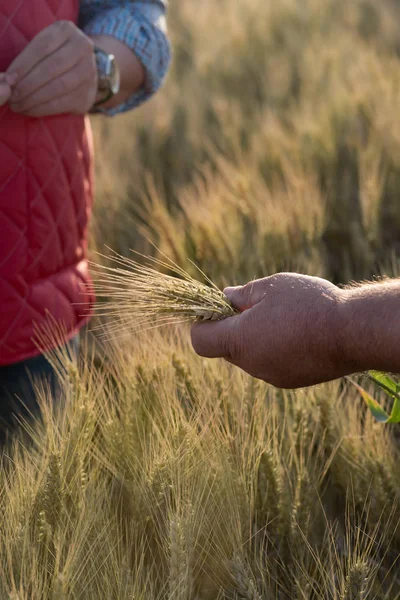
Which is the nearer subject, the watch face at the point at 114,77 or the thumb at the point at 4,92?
the thumb at the point at 4,92

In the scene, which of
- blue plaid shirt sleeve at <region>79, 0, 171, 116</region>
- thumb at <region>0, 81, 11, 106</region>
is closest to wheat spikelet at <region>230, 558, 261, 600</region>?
thumb at <region>0, 81, 11, 106</region>

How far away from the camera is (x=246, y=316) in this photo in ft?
3.43

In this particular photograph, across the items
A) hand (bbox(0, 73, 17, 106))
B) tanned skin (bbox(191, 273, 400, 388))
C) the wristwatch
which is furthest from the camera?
the wristwatch

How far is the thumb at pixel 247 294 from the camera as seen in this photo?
1066mm

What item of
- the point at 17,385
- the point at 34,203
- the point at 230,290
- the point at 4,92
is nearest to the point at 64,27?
the point at 4,92

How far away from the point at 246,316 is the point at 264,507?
0.40m

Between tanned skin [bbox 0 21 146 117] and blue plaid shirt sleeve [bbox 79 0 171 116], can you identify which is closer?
tanned skin [bbox 0 21 146 117]

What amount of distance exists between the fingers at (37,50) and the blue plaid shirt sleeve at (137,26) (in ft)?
0.85

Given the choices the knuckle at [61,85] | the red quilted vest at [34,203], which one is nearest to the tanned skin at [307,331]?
the red quilted vest at [34,203]

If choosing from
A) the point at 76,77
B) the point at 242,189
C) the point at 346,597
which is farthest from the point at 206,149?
the point at 346,597

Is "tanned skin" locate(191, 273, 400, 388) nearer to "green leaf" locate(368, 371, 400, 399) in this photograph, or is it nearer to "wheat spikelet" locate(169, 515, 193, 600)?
"green leaf" locate(368, 371, 400, 399)

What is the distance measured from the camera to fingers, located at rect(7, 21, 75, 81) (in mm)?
1264

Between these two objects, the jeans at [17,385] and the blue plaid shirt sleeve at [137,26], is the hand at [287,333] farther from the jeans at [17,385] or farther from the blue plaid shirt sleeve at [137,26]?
the blue plaid shirt sleeve at [137,26]

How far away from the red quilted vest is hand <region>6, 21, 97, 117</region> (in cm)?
5
